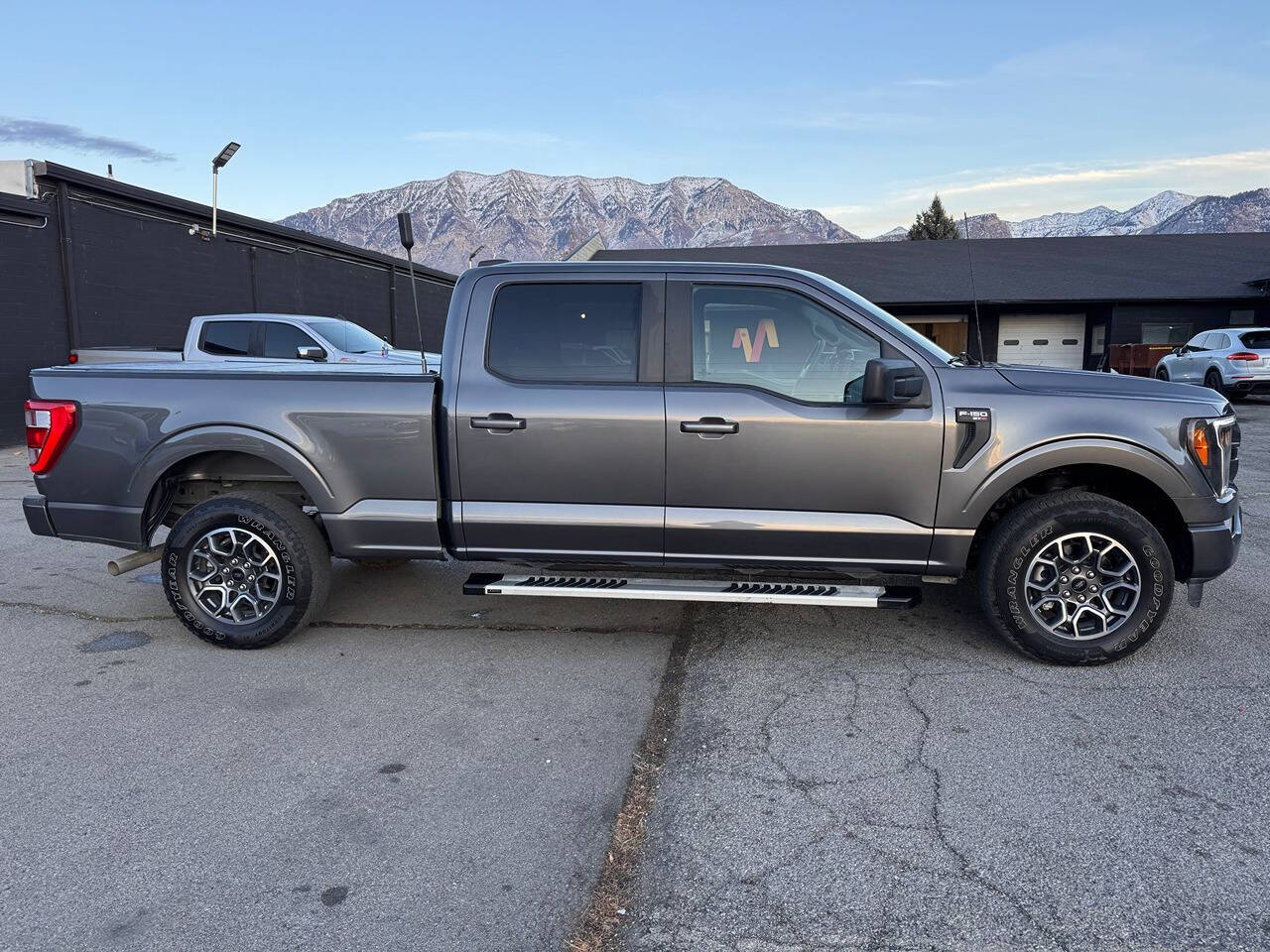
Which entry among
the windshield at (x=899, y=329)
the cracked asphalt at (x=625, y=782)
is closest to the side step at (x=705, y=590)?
the cracked asphalt at (x=625, y=782)

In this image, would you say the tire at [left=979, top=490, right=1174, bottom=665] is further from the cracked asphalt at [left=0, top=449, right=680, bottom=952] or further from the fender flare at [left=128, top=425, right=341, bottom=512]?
the fender flare at [left=128, top=425, right=341, bottom=512]

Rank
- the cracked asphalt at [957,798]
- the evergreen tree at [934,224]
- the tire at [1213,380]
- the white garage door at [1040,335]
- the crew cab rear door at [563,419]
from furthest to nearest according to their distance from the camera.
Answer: the evergreen tree at [934,224] < the white garage door at [1040,335] < the tire at [1213,380] < the crew cab rear door at [563,419] < the cracked asphalt at [957,798]

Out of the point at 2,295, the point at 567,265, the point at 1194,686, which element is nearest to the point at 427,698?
the point at 567,265

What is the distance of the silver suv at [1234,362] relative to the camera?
18.5 meters

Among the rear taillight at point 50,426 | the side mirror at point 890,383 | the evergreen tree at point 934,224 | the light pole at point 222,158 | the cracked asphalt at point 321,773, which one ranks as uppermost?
the evergreen tree at point 934,224

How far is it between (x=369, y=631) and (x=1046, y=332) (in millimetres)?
28402

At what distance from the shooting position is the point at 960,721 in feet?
12.5

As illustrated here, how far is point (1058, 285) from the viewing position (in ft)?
90.3

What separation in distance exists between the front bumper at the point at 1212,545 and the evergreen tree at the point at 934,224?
64.3 meters

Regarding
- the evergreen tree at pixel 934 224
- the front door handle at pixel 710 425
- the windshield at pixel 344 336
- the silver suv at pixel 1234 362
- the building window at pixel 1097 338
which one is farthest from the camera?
the evergreen tree at pixel 934 224

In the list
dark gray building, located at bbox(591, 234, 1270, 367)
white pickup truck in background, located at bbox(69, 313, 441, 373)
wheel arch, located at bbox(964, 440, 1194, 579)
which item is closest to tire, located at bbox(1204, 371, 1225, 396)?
dark gray building, located at bbox(591, 234, 1270, 367)

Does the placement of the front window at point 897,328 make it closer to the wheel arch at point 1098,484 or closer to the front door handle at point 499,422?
the wheel arch at point 1098,484

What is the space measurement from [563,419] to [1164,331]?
28.3 metres

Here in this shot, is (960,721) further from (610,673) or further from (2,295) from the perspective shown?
(2,295)
